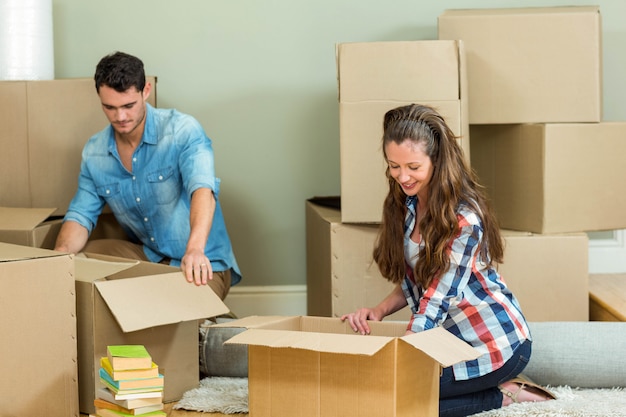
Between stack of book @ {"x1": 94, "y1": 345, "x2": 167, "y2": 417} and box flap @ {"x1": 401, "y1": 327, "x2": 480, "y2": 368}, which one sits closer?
box flap @ {"x1": 401, "y1": 327, "x2": 480, "y2": 368}

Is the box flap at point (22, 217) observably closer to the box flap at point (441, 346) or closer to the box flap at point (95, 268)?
the box flap at point (95, 268)

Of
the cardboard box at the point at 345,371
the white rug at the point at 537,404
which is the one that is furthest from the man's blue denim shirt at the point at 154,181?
the cardboard box at the point at 345,371

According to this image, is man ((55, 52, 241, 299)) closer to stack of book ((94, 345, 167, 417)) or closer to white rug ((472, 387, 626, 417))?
stack of book ((94, 345, 167, 417))

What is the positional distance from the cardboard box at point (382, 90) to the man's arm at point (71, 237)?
74 centimetres

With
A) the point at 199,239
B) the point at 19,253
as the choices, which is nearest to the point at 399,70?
the point at 199,239

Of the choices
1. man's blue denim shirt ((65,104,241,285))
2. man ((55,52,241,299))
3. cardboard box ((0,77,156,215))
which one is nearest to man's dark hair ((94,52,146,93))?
man ((55,52,241,299))

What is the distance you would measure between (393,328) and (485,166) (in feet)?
3.37

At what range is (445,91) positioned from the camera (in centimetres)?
233

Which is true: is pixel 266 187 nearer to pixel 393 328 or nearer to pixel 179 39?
pixel 179 39

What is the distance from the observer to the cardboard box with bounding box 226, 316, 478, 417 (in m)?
1.60

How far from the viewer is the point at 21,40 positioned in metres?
2.64

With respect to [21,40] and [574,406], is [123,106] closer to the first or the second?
[21,40]

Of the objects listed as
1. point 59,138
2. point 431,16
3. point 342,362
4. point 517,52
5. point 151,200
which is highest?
point 431,16

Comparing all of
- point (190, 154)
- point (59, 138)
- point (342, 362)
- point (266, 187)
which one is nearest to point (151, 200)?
point (190, 154)
